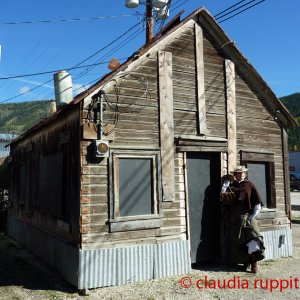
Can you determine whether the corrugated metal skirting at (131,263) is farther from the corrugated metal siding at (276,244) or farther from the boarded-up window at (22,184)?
the boarded-up window at (22,184)

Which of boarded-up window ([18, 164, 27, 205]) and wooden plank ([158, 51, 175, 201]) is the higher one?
wooden plank ([158, 51, 175, 201])

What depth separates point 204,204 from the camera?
8898 millimetres

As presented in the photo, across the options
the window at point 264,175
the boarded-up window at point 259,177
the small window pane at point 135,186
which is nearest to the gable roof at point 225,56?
the window at point 264,175

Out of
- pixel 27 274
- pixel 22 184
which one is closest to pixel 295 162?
pixel 22 184

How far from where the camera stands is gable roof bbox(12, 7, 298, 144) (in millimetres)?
8094

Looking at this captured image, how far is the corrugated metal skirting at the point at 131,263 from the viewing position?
A: 7.16m

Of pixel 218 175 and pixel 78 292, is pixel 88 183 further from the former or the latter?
pixel 218 175

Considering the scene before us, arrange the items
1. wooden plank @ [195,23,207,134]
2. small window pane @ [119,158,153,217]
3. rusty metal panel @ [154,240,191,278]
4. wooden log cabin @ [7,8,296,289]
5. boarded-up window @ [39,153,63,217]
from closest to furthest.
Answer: wooden log cabin @ [7,8,296,289] < small window pane @ [119,158,153,217] < rusty metal panel @ [154,240,191,278] < boarded-up window @ [39,153,63,217] < wooden plank @ [195,23,207,134]

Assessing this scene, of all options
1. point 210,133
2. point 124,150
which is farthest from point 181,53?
point 124,150

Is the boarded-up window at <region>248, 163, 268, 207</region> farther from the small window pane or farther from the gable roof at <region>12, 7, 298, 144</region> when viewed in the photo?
the small window pane

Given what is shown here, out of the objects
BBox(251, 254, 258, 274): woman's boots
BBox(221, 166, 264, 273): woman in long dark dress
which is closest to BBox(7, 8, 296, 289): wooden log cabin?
BBox(221, 166, 264, 273): woman in long dark dress

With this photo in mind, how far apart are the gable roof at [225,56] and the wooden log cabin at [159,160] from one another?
0.02 meters

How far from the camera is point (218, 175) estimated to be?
358 inches
